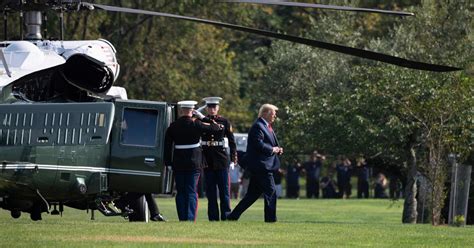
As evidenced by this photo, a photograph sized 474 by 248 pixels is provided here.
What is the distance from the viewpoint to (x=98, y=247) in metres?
17.0

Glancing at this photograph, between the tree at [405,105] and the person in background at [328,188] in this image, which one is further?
the person in background at [328,188]

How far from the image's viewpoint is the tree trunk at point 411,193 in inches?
1180

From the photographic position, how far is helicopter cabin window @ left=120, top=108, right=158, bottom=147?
23.1 meters

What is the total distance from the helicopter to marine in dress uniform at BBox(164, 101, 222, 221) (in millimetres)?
210

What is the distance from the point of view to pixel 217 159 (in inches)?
939

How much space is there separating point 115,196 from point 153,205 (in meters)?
2.17

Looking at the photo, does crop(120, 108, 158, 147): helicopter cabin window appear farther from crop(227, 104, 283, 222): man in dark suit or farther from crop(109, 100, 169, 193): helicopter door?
crop(227, 104, 283, 222): man in dark suit

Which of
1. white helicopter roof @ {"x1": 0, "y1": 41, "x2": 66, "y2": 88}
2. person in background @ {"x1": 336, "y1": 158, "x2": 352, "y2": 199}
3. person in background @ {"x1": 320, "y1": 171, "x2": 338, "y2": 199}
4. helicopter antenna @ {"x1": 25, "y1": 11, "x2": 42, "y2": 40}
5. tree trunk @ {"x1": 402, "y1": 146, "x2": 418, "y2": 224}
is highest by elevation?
helicopter antenna @ {"x1": 25, "y1": 11, "x2": 42, "y2": 40}

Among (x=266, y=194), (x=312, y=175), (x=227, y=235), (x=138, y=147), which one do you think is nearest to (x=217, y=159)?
(x=266, y=194)

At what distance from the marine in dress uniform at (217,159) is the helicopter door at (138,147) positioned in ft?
3.03

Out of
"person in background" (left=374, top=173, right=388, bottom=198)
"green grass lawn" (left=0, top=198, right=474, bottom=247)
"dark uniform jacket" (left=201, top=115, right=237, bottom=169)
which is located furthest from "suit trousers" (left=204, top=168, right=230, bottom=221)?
"person in background" (left=374, top=173, right=388, bottom=198)

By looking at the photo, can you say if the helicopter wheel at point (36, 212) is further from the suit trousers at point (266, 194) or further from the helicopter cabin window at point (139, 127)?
the suit trousers at point (266, 194)

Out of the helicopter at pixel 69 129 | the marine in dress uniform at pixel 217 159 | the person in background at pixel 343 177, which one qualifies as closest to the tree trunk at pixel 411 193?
the marine in dress uniform at pixel 217 159

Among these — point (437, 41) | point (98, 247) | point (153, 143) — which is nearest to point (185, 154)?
point (153, 143)
